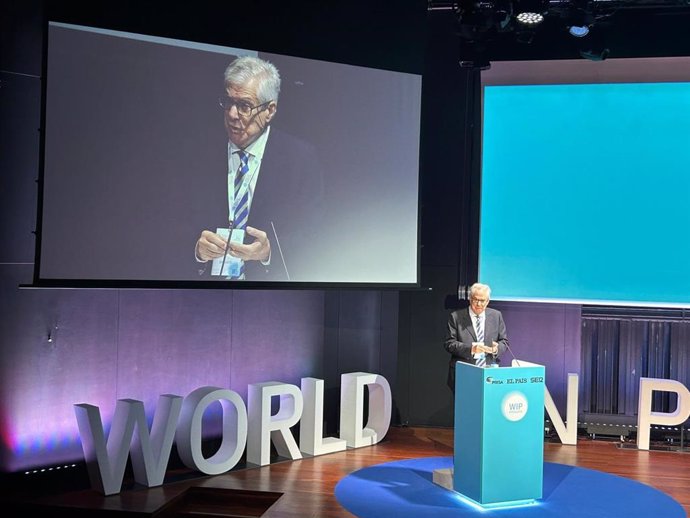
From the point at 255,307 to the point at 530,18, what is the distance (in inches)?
130

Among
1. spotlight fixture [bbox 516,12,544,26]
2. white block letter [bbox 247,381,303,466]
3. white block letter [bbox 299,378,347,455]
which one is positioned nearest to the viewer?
Result: white block letter [bbox 247,381,303,466]

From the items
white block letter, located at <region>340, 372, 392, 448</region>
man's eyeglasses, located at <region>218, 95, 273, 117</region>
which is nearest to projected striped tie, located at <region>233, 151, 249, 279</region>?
man's eyeglasses, located at <region>218, 95, 273, 117</region>

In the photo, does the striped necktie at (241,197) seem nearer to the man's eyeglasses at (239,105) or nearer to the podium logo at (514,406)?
the man's eyeglasses at (239,105)

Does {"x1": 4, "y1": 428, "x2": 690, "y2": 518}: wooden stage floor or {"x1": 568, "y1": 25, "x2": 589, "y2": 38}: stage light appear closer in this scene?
{"x1": 4, "y1": 428, "x2": 690, "y2": 518}: wooden stage floor

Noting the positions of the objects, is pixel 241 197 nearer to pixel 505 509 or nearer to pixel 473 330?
pixel 473 330

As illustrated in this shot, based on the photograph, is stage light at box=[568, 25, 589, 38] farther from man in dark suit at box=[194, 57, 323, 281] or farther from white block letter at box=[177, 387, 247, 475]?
white block letter at box=[177, 387, 247, 475]

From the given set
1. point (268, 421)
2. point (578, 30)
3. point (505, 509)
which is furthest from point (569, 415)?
point (578, 30)

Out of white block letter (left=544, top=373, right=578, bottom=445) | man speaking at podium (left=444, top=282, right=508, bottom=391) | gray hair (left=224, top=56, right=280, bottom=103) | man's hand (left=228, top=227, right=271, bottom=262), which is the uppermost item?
gray hair (left=224, top=56, right=280, bottom=103)

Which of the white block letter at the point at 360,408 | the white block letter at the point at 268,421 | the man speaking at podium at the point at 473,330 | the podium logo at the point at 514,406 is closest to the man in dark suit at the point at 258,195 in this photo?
the white block letter at the point at 268,421

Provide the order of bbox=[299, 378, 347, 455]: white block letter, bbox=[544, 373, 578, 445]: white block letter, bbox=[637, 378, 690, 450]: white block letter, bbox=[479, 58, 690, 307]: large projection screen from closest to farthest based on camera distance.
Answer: bbox=[299, 378, 347, 455]: white block letter
bbox=[637, 378, 690, 450]: white block letter
bbox=[544, 373, 578, 445]: white block letter
bbox=[479, 58, 690, 307]: large projection screen

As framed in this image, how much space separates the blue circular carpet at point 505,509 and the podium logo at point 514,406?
592 mm

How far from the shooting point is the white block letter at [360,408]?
268 inches

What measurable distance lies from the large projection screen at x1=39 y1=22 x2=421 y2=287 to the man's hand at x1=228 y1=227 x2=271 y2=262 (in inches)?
1.9

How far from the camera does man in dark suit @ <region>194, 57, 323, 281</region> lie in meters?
5.98
